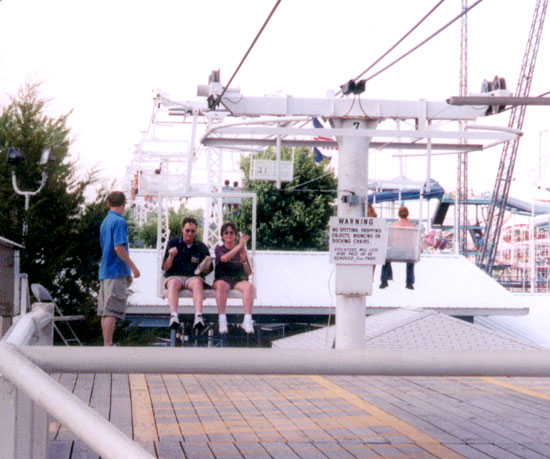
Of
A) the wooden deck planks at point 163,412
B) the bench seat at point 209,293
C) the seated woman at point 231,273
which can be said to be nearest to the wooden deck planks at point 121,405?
the wooden deck planks at point 163,412

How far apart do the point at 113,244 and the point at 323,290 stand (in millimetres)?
14695

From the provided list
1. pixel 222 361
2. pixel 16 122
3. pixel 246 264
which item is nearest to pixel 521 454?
pixel 222 361

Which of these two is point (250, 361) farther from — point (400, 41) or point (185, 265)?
point (185, 265)

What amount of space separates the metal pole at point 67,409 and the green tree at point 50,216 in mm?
11108

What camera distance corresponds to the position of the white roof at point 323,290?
66.2ft

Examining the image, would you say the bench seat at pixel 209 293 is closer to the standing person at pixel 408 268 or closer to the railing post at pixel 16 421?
the standing person at pixel 408 268

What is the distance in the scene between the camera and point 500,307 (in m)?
21.7

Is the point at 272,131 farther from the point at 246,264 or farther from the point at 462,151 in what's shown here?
the point at 462,151

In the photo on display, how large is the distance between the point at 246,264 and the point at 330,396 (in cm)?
491

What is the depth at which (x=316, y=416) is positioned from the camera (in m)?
5.17

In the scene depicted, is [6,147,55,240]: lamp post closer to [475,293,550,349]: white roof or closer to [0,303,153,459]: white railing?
[0,303,153,459]: white railing

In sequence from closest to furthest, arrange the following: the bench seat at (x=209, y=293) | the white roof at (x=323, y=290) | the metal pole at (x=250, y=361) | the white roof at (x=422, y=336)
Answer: the metal pole at (x=250, y=361) < the bench seat at (x=209, y=293) < the white roof at (x=422, y=336) < the white roof at (x=323, y=290)

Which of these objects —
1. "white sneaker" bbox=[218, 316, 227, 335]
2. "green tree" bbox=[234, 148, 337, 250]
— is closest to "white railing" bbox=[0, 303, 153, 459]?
"white sneaker" bbox=[218, 316, 227, 335]

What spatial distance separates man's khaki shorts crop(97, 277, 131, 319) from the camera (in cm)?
765
